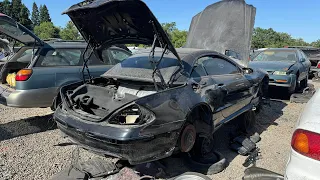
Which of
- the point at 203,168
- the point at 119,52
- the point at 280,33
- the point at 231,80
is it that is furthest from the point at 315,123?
the point at 280,33

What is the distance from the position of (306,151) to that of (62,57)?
4835mm

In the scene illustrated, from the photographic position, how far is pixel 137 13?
306cm

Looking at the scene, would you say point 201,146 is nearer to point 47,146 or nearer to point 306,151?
point 306,151

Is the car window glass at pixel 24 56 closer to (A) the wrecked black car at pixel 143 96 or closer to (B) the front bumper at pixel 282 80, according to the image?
(A) the wrecked black car at pixel 143 96

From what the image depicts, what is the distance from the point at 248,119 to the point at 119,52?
334cm

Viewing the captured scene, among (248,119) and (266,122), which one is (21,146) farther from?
(266,122)

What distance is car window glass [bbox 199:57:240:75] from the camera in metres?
4.06

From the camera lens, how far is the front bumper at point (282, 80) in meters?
7.91

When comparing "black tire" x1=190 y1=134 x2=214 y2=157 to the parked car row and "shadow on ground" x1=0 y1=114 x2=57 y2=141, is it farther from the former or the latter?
"shadow on ground" x1=0 y1=114 x2=57 y2=141

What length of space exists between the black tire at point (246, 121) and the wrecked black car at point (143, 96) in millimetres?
465

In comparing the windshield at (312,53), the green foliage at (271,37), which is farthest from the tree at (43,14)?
the windshield at (312,53)

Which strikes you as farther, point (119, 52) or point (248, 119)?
point (119, 52)

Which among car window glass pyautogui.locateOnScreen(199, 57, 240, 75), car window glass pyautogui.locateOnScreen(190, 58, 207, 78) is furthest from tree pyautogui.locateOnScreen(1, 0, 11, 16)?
car window glass pyautogui.locateOnScreen(190, 58, 207, 78)

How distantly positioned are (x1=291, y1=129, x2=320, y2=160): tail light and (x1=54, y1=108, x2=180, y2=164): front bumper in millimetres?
1366
